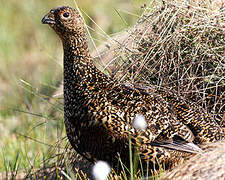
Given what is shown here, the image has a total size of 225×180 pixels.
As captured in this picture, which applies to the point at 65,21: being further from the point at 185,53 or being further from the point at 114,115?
the point at 185,53

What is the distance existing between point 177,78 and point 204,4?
781 mm

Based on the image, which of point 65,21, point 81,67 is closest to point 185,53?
point 81,67

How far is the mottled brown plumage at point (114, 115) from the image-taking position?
384 cm

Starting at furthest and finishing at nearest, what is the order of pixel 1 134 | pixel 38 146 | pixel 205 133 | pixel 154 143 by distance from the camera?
1. pixel 1 134
2. pixel 38 146
3. pixel 205 133
4. pixel 154 143

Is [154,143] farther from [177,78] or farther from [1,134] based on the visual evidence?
[1,134]

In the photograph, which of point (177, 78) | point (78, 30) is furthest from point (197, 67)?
point (78, 30)

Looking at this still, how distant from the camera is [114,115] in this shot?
389 centimetres

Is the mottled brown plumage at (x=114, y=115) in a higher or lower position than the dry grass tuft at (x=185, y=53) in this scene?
lower

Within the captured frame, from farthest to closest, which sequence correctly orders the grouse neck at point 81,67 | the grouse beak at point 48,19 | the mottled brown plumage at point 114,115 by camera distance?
1. the grouse beak at point 48,19
2. the grouse neck at point 81,67
3. the mottled brown plumage at point 114,115

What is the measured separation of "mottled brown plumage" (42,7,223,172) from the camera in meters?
3.84

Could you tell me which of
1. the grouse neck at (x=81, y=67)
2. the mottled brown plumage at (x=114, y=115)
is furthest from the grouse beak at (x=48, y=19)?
the grouse neck at (x=81, y=67)

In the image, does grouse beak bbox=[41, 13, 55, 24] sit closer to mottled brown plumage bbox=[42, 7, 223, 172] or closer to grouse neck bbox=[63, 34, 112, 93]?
mottled brown plumage bbox=[42, 7, 223, 172]

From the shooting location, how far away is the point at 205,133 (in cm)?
416

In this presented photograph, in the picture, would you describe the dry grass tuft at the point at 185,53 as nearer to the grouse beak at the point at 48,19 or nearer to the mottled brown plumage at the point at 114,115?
the mottled brown plumage at the point at 114,115
